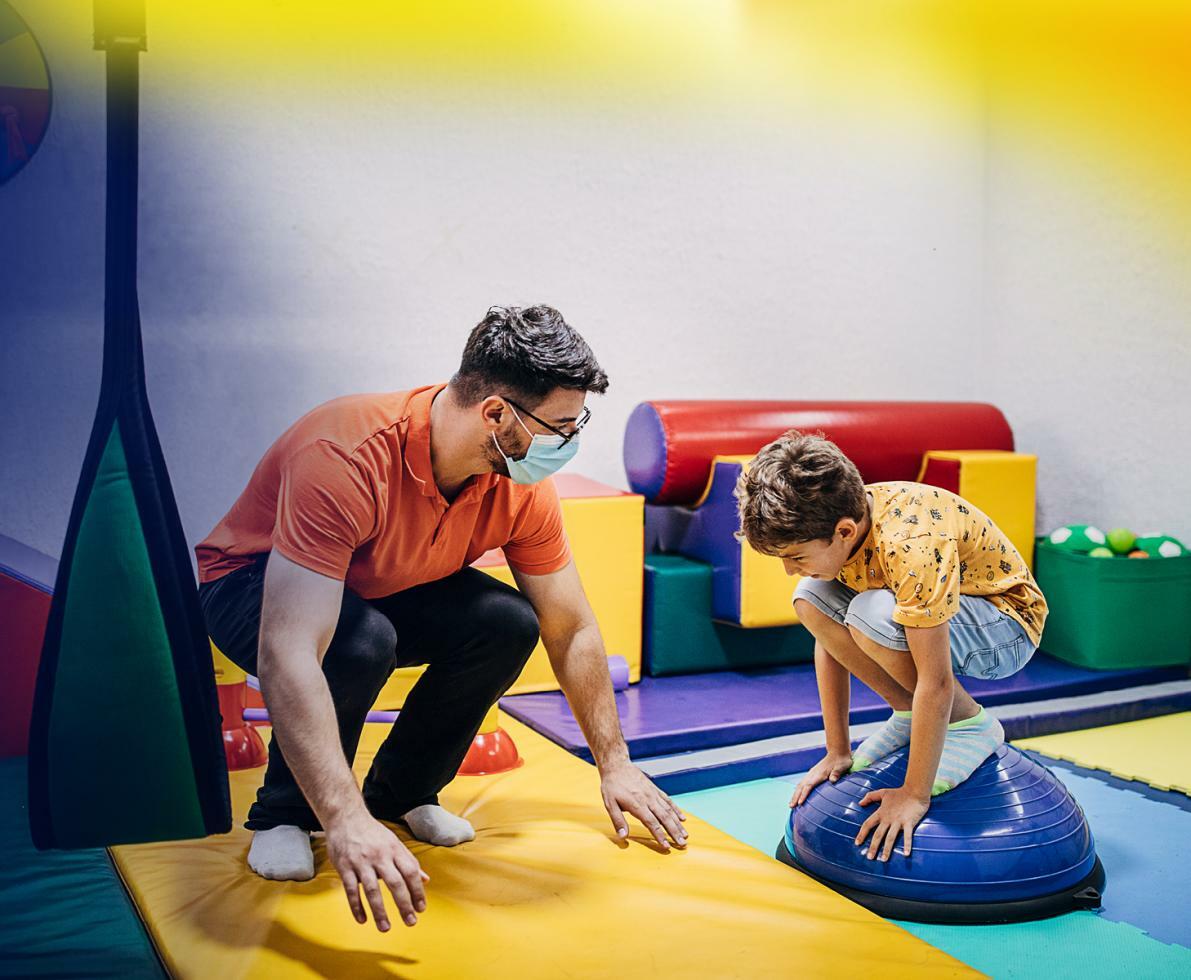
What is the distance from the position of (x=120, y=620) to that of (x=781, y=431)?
223 cm

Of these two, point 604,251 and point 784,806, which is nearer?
point 784,806

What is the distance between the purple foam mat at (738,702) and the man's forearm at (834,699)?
0.65 metres

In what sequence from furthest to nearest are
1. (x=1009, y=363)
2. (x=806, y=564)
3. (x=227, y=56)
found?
(x=1009, y=363) < (x=227, y=56) < (x=806, y=564)

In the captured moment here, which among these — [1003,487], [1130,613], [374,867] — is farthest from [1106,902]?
[1003,487]

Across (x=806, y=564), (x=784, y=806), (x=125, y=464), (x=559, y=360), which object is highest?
(x=559, y=360)

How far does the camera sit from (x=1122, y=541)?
3453 millimetres

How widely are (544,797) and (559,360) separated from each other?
0.92m

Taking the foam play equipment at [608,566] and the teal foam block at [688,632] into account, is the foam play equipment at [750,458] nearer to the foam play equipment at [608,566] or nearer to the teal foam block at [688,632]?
the teal foam block at [688,632]

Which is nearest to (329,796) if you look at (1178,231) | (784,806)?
(784,806)

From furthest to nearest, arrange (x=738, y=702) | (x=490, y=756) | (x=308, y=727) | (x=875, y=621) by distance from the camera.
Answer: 1. (x=738, y=702)
2. (x=490, y=756)
3. (x=875, y=621)
4. (x=308, y=727)

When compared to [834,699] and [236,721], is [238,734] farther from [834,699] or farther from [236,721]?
[834,699]

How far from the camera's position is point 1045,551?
3.64m

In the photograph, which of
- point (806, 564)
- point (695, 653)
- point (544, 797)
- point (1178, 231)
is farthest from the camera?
point (1178, 231)

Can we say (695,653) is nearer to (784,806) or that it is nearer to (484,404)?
(784,806)
